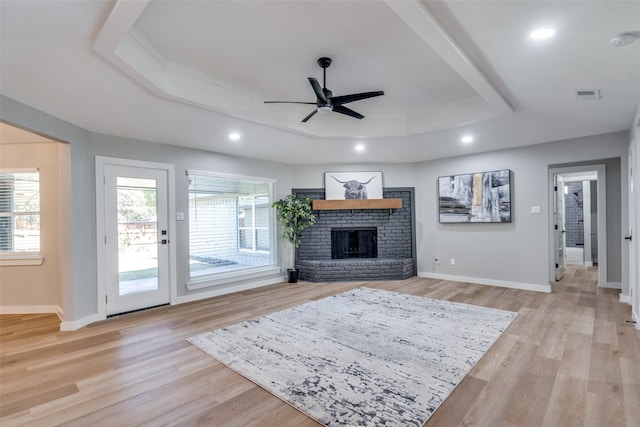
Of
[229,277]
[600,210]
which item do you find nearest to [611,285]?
[600,210]

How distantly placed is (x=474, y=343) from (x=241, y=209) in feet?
13.6

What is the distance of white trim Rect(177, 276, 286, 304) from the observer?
4.83 m

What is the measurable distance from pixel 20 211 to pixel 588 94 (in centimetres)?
694

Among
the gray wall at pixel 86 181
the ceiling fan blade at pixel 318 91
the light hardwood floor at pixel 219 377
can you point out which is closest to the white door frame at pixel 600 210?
the light hardwood floor at pixel 219 377

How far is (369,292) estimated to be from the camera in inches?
202

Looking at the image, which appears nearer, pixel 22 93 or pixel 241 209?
pixel 22 93

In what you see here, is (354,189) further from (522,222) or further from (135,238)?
(135,238)

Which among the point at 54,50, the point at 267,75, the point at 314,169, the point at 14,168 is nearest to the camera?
the point at 54,50

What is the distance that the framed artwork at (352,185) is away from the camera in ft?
21.0

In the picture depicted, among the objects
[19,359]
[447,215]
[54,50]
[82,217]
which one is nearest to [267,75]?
[54,50]

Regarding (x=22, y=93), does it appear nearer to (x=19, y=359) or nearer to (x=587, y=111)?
(x=19, y=359)

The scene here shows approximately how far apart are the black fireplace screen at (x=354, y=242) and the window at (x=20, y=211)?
472 cm

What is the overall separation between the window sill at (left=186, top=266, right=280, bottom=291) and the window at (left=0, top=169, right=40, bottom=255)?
2.13 metres

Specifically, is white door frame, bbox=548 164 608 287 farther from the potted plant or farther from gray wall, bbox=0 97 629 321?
the potted plant
